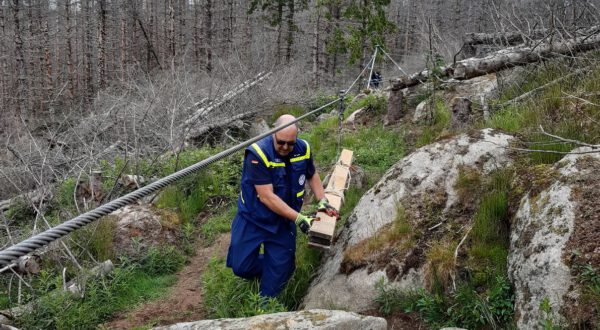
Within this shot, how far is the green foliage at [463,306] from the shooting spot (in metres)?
2.59

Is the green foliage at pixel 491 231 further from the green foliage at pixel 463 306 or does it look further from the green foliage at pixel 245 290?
the green foliage at pixel 245 290

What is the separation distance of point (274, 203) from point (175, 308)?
59.8 inches

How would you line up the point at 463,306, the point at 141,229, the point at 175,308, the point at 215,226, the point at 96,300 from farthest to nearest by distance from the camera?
the point at 215,226 → the point at 141,229 → the point at 175,308 → the point at 96,300 → the point at 463,306

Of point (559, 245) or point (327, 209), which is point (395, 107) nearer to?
point (327, 209)

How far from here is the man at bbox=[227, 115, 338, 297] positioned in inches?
146

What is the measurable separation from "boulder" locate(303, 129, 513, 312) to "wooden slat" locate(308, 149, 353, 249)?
214 mm

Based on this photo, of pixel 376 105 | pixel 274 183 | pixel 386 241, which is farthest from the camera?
pixel 376 105

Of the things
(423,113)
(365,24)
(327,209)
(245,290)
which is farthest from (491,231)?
(365,24)

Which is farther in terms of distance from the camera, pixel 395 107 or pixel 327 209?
pixel 395 107

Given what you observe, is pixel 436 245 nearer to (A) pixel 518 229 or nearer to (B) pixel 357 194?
(A) pixel 518 229

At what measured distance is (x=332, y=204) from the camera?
443 centimetres

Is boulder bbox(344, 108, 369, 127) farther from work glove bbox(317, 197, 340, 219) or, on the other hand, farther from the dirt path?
work glove bbox(317, 197, 340, 219)

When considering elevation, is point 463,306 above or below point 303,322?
below

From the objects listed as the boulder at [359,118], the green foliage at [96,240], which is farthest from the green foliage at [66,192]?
the boulder at [359,118]
